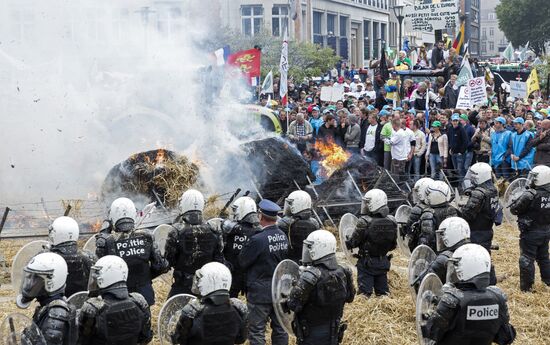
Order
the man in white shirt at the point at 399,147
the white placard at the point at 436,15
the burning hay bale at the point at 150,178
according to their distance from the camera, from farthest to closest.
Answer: the white placard at the point at 436,15 → the man in white shirt at the point at 399,147 → the burning hay bale at the point at 150,178

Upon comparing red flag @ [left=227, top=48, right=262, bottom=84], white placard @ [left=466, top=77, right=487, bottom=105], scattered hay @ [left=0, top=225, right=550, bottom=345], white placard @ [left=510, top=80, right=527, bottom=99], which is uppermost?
red flag @ [left=227, top=48, right=262, bottom=84]

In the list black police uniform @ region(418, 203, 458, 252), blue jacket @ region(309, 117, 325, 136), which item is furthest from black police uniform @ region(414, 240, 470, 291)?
blue jacket @ region(309, 117, 325, 136)

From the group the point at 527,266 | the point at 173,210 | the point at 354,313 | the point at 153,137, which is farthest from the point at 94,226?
the point at 527,266

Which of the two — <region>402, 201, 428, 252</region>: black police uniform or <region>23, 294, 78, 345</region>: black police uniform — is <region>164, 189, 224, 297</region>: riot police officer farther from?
<region>23, 294, 78, 345</region>: black police uniform

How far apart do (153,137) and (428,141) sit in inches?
236

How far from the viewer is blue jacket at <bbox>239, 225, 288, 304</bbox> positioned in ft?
28.4

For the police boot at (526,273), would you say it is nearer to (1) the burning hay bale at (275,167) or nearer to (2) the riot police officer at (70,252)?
(1) the burning hay bale at (275,167)

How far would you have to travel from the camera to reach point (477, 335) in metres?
6.63

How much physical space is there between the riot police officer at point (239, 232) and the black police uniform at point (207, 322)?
2.52 metres

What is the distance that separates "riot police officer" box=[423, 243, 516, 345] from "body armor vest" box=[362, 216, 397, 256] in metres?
3.35

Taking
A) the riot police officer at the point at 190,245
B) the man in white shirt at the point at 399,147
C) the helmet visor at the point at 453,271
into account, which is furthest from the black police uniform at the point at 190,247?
the man in white shirt at the point at 399,147

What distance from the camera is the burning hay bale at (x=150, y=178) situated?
13820 millimetres

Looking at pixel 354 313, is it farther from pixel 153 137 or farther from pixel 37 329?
pixel 153 137

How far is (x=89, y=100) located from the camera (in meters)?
16.8
